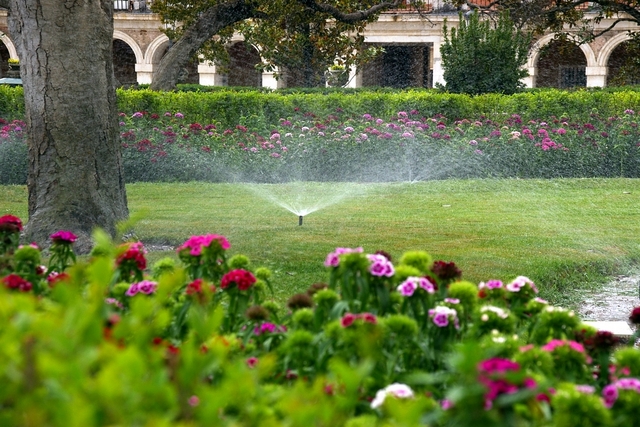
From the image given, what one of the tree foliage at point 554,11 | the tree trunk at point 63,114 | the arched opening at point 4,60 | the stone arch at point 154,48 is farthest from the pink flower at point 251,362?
the arched opening at point 4,60

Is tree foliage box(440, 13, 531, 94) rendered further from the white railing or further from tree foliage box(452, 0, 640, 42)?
the white railing

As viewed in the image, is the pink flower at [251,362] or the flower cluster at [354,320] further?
the pink flower at [251,362]

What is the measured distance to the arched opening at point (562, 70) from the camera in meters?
35.0

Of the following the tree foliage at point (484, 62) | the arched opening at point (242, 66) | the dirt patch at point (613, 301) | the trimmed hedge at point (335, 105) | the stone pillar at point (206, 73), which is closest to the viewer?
the dirt patch at point (613, 301)

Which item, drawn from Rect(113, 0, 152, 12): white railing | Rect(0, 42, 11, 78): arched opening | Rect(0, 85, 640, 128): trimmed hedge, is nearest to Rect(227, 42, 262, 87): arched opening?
Rect(113, 0, 152, 12): white railing

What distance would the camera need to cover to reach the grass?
6789 mm

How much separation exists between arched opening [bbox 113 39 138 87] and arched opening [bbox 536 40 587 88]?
46.6ft

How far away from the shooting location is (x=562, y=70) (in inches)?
1387

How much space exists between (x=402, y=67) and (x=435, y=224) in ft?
97.6

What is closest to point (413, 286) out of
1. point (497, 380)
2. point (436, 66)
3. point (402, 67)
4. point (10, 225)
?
point (497, 380)

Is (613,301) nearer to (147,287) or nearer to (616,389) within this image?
(147,287)

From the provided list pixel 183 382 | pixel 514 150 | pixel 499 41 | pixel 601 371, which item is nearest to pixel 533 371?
pixel 601 371

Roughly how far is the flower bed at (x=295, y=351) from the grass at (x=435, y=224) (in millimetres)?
2801

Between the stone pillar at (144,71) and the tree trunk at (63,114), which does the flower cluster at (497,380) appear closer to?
the tree trunk at (63,114)
